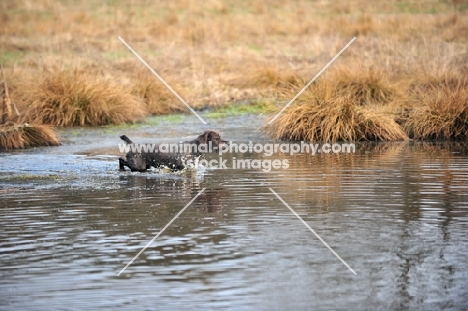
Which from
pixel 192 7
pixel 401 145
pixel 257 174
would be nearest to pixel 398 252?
pixel 257 174

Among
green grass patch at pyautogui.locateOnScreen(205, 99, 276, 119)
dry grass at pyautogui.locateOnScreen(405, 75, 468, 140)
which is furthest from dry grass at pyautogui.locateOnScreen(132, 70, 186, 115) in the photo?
dry grass at pyautogui.locateOnScreen(405, 75, 468, 140)

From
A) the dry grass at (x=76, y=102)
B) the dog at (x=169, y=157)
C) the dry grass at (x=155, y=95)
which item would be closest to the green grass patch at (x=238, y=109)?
the dry grass at (x=155, y=95)

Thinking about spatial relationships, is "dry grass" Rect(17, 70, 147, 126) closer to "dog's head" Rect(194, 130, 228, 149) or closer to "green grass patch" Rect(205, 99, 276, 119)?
"green grass patch" Rect(205, 99, 276, 119)

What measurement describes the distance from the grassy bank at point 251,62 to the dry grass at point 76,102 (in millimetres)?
28

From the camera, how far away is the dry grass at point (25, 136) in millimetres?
16375

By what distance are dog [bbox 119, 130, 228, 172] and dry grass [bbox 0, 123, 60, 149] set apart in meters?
3.41

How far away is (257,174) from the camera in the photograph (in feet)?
43.8

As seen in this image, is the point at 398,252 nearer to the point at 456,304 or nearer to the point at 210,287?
the point at 456,304

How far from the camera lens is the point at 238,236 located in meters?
9.09

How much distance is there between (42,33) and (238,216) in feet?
80.3

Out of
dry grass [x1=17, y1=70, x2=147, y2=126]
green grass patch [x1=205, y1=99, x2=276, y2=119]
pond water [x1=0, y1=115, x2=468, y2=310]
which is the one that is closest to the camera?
pond water [x1=0, y1=115, x2=468, y2=310]

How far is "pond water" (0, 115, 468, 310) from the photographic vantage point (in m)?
7.18

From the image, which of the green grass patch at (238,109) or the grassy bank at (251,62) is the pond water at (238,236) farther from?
the green grass patch at (238,109)

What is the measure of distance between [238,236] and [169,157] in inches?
193
